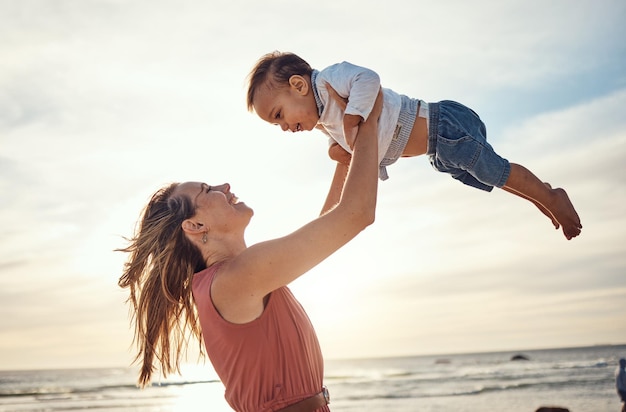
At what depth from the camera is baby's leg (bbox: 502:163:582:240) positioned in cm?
363

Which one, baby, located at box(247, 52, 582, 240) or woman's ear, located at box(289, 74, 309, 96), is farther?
woman's ear, located at box(289, 74, 309, 96)

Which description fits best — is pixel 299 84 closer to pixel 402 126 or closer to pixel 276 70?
pixel 276 70

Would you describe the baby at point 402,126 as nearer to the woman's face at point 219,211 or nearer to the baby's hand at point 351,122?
the baby's hand at point 351,122

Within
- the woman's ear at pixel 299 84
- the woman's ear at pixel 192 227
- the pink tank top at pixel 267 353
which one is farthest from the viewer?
the woman's ear at pixel 299 84

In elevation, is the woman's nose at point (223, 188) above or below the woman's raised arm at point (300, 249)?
above

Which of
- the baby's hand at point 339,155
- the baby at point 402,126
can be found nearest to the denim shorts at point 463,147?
the baby at point 402,126

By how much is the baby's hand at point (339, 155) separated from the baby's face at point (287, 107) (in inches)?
9.8

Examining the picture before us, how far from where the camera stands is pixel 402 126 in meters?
3.78

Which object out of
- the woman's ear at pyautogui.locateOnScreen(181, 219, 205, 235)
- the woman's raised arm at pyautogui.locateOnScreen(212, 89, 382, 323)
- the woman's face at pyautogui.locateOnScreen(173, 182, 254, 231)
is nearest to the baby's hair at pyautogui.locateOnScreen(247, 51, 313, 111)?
the woman's face at pyautogui.locateOnScreen(173, 182, 254, 231)

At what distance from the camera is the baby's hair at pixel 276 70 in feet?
13.2

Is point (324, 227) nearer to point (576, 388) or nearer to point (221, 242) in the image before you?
point (221, 242)

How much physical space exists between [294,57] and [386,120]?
0.75 meters

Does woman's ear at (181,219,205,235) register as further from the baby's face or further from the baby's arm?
the baby's face

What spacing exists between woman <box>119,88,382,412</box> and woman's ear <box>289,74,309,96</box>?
3.07ft
